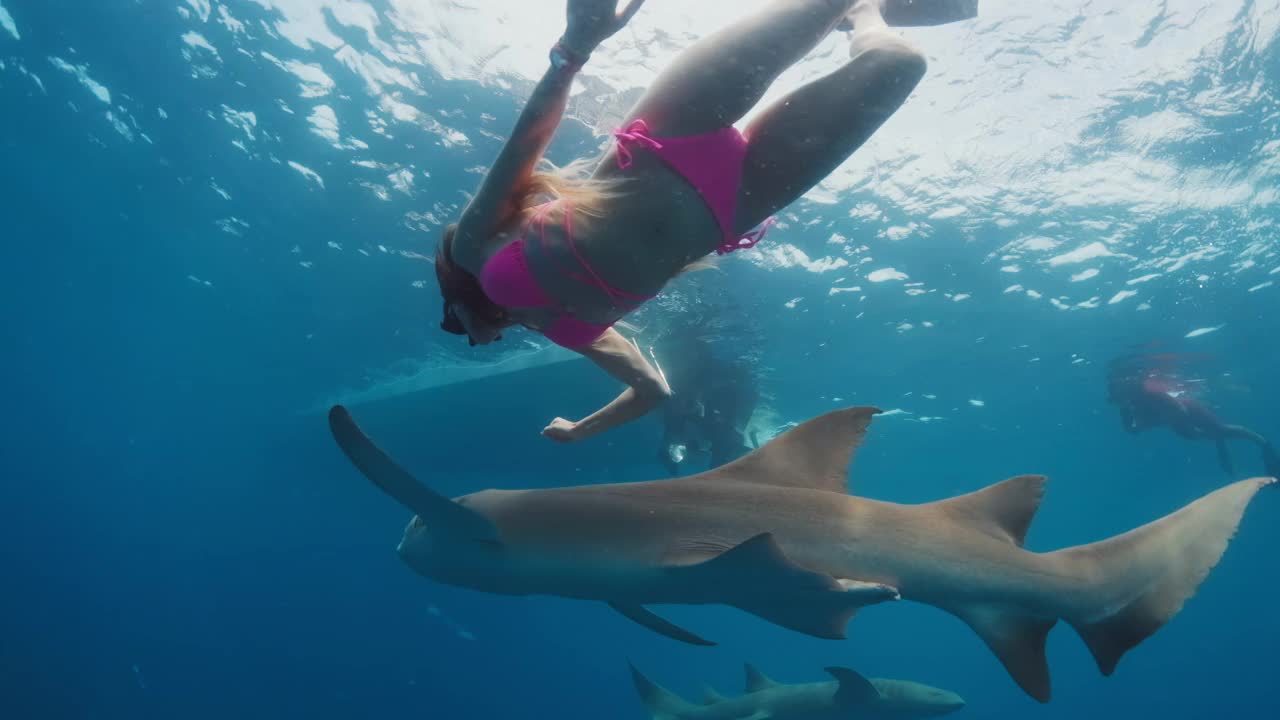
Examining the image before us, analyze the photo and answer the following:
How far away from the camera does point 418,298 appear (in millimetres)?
16766

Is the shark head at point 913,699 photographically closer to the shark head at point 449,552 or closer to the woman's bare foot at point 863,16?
the shark head at point 449,552

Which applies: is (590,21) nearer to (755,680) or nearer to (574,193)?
(574,193)

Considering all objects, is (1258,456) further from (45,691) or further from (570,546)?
(45,691)

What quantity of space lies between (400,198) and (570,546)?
1228cm

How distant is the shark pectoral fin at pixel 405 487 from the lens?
240 cm

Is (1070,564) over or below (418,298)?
below

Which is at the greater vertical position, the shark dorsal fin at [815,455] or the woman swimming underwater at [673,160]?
the woman swimming underwater at [673,160]

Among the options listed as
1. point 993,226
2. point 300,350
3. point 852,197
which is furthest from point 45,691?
point 993,226

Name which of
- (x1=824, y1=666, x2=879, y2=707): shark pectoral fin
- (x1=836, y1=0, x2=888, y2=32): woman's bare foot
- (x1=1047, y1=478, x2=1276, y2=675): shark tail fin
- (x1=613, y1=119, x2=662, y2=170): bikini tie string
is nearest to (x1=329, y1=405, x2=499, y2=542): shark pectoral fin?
(x1=613, y1=119, x2=662, y2=170): bikini tie string

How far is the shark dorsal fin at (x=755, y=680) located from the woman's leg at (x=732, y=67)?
13259 millimetres

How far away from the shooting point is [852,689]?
10898 millimetres

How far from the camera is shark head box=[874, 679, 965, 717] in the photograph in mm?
11953

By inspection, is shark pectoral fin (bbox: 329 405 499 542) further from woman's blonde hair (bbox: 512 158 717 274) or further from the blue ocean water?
the blue ocean water

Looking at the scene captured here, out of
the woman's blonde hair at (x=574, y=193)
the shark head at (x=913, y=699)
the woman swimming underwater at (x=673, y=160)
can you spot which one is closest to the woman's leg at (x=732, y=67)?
the woman swimming underwater at (x=673, y=160)
